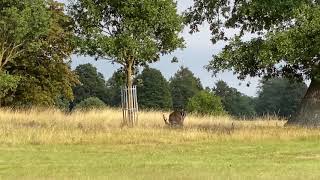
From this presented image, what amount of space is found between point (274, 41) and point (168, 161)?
11098mm

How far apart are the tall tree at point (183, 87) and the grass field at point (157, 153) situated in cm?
10200

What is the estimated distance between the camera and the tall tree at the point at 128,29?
26.0m

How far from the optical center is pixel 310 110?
88.7ft

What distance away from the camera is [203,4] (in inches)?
1163

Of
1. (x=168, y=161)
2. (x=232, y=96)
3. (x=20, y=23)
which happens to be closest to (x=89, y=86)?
(x=232, y=96)

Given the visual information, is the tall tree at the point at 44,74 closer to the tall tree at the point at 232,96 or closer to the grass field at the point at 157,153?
the grass field at the point at 157,153

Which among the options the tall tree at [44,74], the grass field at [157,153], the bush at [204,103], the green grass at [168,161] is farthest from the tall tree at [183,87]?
the green grass at [168,161]

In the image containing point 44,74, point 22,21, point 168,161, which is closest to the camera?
point 168,161

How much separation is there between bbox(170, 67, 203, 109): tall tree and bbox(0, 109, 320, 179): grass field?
102005 millimetres

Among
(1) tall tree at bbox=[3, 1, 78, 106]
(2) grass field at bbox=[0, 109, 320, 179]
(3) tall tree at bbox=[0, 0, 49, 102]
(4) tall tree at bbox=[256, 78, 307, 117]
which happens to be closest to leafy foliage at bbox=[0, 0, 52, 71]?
(3) tall tree at bbox=[0, 0, 49, 102]

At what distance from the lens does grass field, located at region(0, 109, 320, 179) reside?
39.2 ft

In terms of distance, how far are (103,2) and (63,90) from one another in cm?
2894

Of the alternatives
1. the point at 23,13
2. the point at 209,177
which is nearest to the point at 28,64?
the point at 23,13

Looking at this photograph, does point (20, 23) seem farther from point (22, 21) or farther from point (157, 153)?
point (157, 153)
